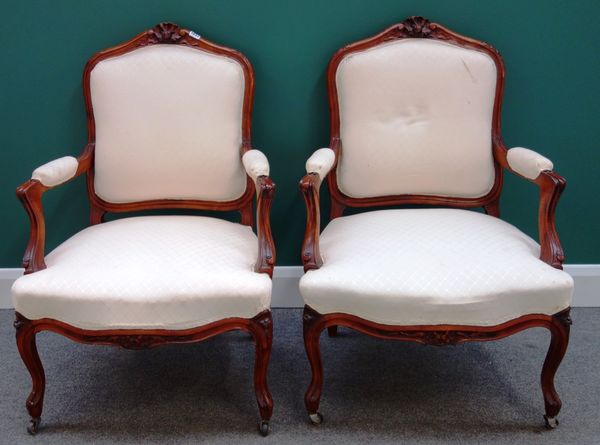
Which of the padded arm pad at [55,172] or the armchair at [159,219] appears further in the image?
the padded arm pad at [55,172]

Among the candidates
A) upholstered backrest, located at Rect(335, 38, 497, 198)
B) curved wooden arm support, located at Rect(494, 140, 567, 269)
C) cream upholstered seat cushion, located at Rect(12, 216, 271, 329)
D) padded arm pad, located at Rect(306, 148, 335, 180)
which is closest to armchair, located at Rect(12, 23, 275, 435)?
cream upholstered seat cushion, located at Rect(12, 216, 271, 329)

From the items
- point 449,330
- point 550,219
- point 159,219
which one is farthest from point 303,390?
point 550,219

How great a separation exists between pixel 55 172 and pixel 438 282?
102 cm

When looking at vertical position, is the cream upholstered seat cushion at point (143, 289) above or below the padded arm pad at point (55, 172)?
below

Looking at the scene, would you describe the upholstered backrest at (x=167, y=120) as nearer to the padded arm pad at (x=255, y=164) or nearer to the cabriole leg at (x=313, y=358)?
the padded arm pad at (x=255, y=164)

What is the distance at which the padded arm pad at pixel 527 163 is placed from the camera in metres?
1.60

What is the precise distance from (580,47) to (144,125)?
4.44 feet

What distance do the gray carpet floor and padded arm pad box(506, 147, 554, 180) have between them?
598mm

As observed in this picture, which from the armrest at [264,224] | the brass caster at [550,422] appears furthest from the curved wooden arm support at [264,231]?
the brass caster at [550,422]

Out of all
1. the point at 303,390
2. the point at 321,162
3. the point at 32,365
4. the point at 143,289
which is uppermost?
the point at 321,162

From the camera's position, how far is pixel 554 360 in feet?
5.14

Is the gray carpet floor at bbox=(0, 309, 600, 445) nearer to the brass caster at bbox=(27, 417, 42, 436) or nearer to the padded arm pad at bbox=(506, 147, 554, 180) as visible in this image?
the brass caster at bbox=(27, 417, 42, 436)

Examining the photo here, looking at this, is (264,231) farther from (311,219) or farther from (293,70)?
(293,70)

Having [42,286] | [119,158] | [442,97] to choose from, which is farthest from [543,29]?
[42,286]
